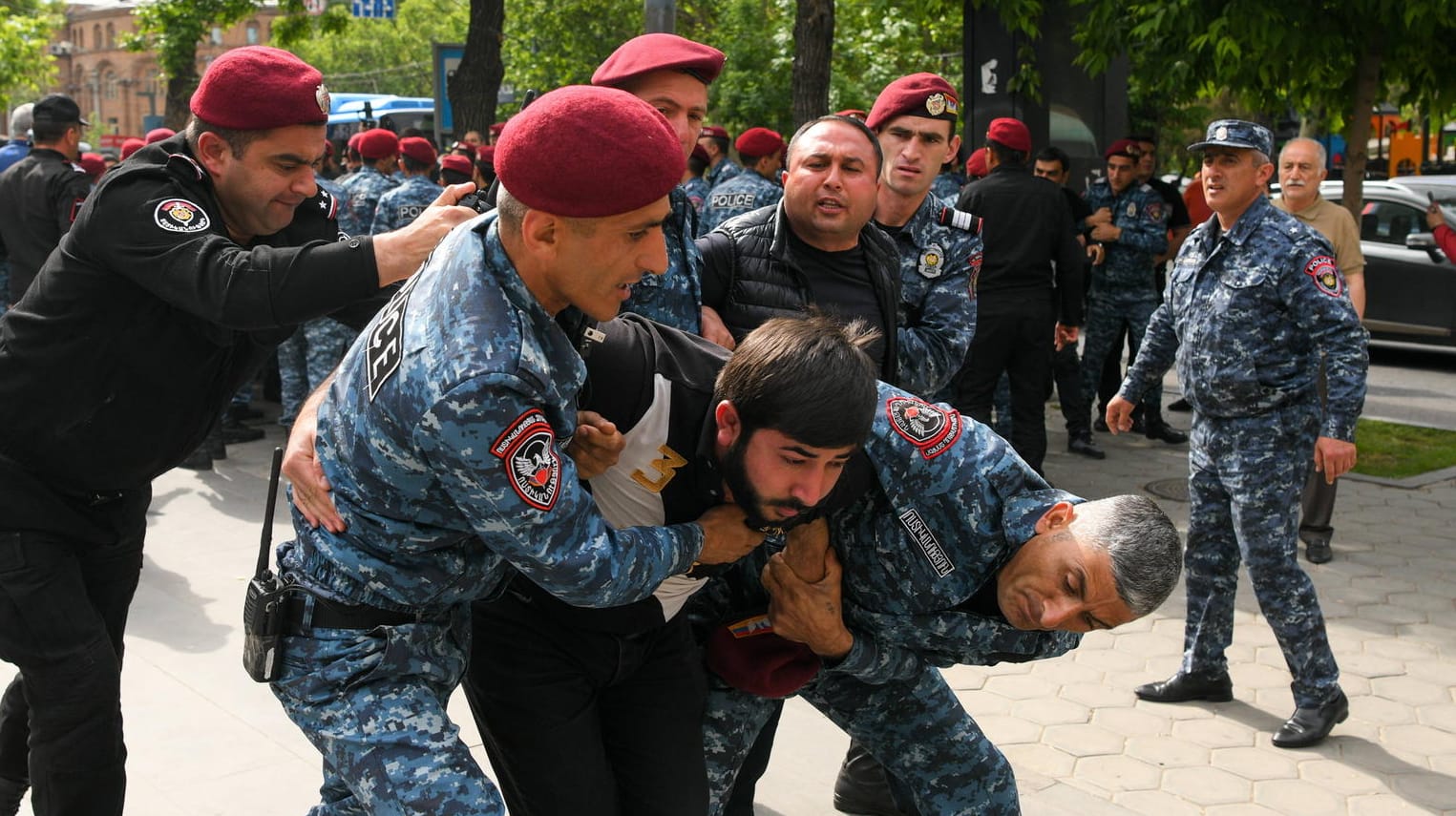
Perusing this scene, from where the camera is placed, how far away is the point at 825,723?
4.53m

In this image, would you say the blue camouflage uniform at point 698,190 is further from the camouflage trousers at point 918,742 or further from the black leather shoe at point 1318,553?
the camouflage trousers at point 918,742

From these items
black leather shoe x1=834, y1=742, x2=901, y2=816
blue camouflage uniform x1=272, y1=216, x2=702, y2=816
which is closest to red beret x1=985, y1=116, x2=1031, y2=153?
black leather shoe x1=834, y1=742, x2=901, y2=816

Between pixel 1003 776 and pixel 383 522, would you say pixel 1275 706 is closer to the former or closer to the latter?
pixel 1003 776

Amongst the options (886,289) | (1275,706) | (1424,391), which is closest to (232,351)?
(886,289)

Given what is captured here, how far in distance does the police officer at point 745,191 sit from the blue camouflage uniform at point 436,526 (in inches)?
240

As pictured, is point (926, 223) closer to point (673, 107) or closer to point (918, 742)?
point (673, 107)

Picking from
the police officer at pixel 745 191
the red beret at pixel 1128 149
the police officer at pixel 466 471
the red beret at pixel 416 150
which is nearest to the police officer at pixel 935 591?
the police officer at pixel 466 471

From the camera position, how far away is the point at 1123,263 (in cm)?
899

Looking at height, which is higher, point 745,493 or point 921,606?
point 745,493

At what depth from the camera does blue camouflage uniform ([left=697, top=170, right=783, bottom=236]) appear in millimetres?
8672

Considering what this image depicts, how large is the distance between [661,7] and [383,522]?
475 centimetres

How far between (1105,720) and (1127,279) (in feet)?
16.1

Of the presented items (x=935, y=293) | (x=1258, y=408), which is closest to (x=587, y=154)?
(x=935, y=293)

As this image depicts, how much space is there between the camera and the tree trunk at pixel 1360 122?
→ 27.3ft
